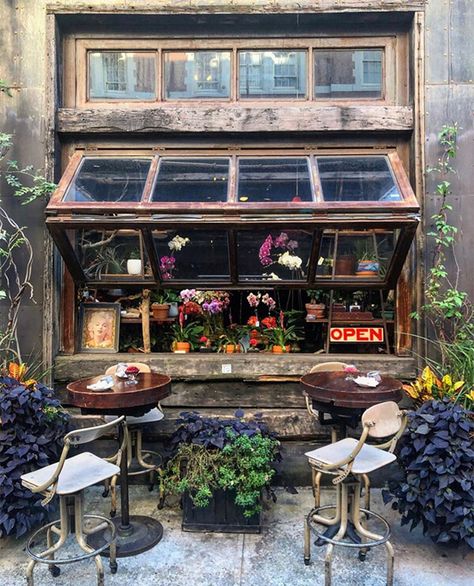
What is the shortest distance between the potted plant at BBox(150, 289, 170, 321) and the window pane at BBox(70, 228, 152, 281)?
0.54 metres

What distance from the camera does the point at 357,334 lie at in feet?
17.6

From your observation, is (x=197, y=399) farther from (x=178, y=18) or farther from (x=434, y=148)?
(x=178, y=18)

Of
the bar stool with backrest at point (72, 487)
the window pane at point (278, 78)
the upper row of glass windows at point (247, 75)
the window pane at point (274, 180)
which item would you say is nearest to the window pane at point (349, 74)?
the upper row of glass windows at point (247, 75)

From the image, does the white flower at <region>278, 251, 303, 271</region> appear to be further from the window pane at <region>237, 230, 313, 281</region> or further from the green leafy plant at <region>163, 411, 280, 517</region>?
the green leafy plant at <region>163, 411, 280, 517</region>

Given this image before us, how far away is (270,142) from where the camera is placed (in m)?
5.18

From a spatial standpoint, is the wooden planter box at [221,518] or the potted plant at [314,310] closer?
the wooden planter box at [221,518]

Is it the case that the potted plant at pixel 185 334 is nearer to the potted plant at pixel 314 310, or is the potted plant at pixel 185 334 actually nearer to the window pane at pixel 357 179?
the potted plant at pixel 314 310

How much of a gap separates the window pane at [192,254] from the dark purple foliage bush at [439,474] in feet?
7.67

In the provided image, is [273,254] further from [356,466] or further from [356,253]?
[356,466]

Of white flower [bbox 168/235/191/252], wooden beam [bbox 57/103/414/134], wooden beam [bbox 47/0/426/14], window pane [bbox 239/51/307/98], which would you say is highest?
wooden beam [bbox 47/0/426/14]

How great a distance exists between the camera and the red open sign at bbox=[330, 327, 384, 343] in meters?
5.34

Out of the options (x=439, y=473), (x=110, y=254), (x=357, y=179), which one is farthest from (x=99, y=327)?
A: (x=439, y=473)

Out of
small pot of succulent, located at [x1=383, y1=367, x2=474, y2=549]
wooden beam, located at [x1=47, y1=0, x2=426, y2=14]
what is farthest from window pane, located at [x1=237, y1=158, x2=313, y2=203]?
small pot of succulent, located at [x1=383, y1=367, x2=474, y2=549]

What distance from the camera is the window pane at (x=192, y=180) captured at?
468cm
